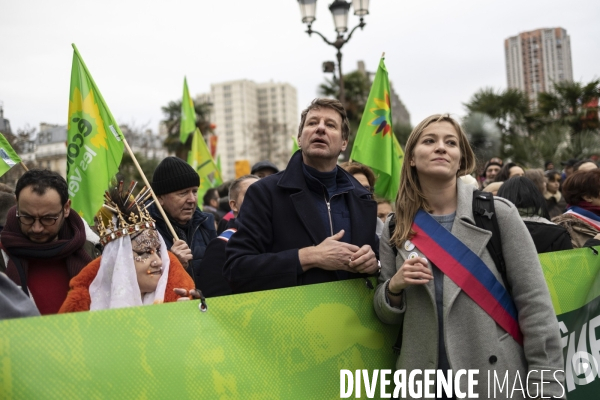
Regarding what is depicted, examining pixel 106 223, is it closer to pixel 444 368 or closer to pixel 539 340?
pixel 444 368

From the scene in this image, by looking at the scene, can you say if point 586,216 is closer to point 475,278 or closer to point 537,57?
point 475,278

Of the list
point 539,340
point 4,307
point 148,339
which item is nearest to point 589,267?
point 539,340

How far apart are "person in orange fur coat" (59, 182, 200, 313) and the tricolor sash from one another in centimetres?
116

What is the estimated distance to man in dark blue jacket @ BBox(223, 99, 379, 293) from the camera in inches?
103

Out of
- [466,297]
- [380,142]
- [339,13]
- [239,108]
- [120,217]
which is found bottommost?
[466,297]

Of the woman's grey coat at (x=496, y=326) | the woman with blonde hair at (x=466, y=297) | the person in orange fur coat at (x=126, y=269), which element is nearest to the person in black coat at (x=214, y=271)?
the person in orange fur coat at (x=126, y=269)

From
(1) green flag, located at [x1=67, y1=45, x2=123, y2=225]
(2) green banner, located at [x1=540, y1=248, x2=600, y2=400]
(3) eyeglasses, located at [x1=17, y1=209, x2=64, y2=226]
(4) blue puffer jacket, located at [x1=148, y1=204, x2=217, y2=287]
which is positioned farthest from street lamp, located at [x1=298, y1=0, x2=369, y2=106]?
(3) eyeglasses, located at [x1=17, y1=209, x2=64, y2=226]

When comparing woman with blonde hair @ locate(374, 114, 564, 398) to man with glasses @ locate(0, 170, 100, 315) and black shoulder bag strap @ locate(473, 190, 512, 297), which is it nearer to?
black shoulder bag strap @ locate(473, 190, 512, 297)

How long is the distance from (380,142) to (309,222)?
3.98 m

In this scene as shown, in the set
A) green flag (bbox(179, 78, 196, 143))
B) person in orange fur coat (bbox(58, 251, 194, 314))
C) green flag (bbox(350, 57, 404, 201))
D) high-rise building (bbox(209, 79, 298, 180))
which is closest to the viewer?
person in orange fur coat (bbox(58, 251, 194, 314))

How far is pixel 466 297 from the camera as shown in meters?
2.49

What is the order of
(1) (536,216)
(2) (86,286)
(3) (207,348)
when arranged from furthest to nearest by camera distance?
(1) (536,216)
(2) (86,286)
(3) (207,348)

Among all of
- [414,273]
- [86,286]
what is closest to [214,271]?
[86,286]

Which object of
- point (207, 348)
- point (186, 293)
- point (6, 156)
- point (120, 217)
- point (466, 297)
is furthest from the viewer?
point (6, 156)
